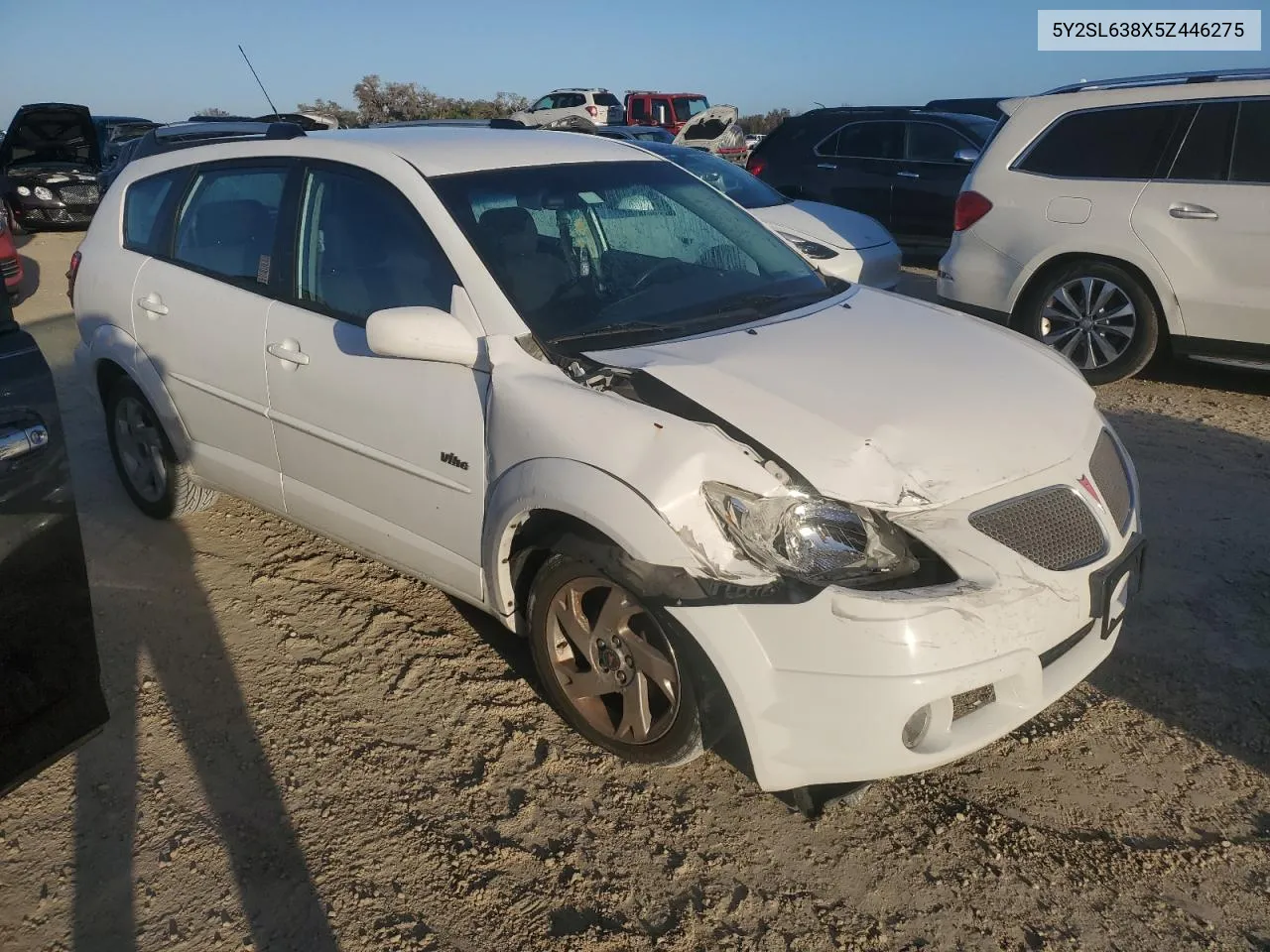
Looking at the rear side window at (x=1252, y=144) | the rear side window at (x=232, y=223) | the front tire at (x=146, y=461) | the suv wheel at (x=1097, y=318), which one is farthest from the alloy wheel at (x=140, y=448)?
the rear side window at (x=1252, y=144)

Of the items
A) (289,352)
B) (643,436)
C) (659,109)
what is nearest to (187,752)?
(289,352)

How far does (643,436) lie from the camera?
2598mm

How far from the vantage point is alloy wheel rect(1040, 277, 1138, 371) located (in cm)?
627

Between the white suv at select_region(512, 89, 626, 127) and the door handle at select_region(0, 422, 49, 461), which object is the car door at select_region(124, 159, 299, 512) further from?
the white suv at select_region(512, 89, 626, 127)

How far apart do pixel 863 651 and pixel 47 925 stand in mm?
2125

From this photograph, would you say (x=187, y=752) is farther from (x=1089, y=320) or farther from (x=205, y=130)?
(x=205, y=130)

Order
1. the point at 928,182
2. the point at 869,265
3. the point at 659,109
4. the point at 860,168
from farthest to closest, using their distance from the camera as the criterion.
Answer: the point at 659,109
the point at 860,168
the point at 928,182
the point at 869,265

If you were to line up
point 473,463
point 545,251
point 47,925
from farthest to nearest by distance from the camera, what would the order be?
point 545,251, point 473,463, point 47,925

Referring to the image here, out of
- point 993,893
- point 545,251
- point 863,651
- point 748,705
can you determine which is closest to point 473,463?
point 545,251

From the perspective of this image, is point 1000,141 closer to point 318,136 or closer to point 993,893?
point 318,136

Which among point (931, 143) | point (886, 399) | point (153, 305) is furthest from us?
point (931, 143)

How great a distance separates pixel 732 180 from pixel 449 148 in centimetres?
508

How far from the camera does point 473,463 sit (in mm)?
3039

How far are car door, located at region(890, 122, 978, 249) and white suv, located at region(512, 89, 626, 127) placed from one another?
1852 centimetres
